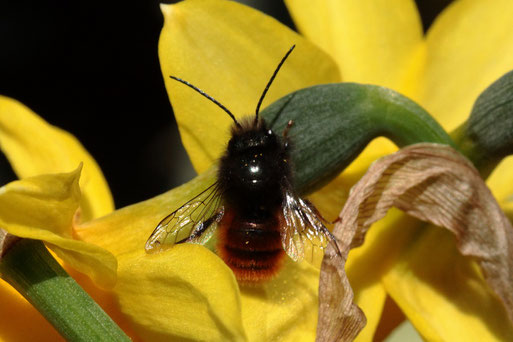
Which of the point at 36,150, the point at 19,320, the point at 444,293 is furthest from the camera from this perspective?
the point at 36,150

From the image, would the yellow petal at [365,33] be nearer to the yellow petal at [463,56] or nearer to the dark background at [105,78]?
the yellow petal at [463,56]

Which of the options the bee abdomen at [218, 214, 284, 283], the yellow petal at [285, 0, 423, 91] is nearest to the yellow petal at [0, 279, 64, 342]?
the bee abdomen at [218, 214, 284, 283]

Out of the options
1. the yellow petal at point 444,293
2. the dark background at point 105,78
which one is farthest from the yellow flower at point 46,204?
the dark background at point 105,78

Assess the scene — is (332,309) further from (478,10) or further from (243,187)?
(478,10)

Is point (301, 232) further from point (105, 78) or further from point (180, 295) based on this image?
point (105, 78)

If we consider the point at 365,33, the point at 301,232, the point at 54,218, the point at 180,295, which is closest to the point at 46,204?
the point at 54,218

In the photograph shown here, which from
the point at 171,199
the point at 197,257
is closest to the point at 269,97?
the point at 171,199

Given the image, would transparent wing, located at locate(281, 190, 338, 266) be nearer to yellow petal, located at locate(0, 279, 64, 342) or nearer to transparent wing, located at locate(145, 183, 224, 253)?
transparent wing, located at locate(145, 183, 224, 253)
